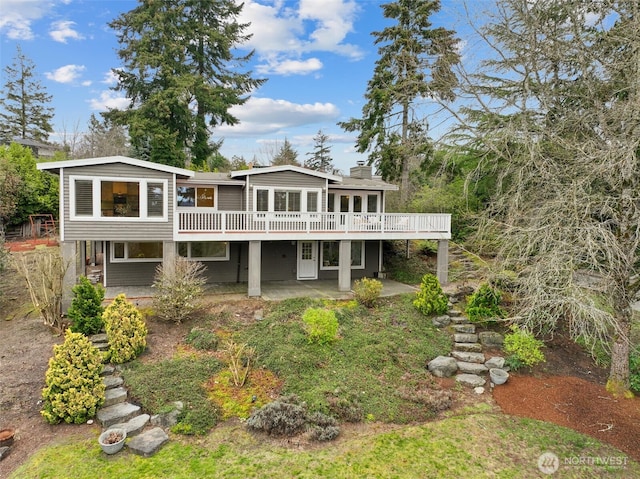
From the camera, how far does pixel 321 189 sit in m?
15.4

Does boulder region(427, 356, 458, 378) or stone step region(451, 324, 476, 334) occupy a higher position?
stone step region(451, 324, 476, 334)

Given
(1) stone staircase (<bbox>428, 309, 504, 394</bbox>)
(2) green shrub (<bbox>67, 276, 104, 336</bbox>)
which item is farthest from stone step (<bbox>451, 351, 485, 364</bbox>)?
(2) green shrub (<bbox>67, 276, 104, 336</bbox>)

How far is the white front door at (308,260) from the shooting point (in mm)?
16594

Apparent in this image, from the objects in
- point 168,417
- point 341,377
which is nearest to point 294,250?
point 341,377

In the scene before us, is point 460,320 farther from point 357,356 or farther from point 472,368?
point 357,356

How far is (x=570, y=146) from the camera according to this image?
7.26 metres

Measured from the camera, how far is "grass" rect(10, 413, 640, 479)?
5289 millimetres

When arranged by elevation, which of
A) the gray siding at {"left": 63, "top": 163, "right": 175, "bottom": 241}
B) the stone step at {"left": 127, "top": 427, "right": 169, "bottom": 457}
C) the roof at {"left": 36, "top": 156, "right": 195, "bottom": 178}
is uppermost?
the roof at {"left": 36, "top": 156, "right": 195, "bottom": 178}

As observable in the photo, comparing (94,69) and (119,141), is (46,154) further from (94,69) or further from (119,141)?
(94,69)

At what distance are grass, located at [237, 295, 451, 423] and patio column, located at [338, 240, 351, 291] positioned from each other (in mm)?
2015

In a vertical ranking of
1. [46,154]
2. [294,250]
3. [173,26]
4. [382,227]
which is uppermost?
[173,26]

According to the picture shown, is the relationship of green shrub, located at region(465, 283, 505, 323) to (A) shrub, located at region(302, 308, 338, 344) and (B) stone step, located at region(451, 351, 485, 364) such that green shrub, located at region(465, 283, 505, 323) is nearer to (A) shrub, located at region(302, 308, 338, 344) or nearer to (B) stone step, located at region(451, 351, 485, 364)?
(B) stone step, located at region(451, 351, 485, 364)

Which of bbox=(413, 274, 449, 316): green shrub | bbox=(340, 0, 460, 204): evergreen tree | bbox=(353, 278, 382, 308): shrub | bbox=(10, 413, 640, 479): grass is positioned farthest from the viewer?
bbox=(340, 0, 460, 204): evergreen tree

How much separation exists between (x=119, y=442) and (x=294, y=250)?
11279mm
